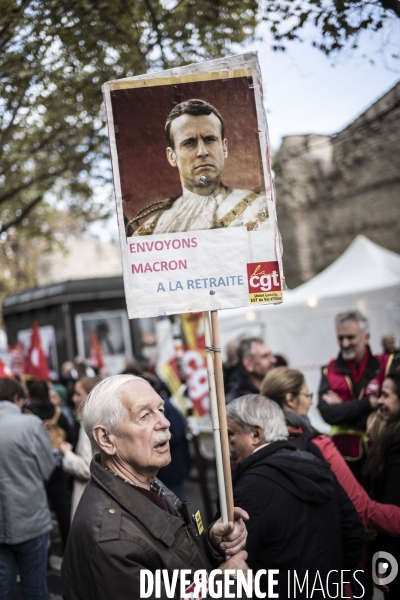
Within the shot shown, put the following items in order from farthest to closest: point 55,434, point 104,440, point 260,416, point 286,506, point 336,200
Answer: point 336,200
point 55,434
point 260,416
point 286,506
point 104,440

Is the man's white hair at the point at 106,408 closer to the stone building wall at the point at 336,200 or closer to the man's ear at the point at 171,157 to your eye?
the man's ear at the point at 171,157

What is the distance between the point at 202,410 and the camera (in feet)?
30.1

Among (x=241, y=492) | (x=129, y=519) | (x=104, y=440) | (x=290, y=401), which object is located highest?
(x=104, y=440)

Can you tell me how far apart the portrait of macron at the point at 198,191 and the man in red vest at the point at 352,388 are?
266cm

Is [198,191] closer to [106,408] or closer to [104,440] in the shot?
[106,408]

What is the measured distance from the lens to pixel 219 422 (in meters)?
2.56

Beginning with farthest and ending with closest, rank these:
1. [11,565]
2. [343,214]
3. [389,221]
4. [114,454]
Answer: [343,214]
[389,221]
[11,565]
[114,454]

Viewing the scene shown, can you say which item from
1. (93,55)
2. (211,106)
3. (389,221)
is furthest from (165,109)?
(389,221)

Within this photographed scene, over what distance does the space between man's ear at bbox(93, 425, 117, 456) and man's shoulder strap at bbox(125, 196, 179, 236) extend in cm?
81

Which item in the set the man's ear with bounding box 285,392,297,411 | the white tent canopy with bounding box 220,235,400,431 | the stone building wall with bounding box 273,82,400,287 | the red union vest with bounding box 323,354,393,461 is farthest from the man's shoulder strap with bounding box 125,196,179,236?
the stone building wall with bounding box 273,82,400,287

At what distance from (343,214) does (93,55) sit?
1617 cm

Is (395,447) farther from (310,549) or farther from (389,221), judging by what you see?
(389,221)

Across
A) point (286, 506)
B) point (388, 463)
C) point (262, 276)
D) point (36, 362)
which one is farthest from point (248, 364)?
point (36, 362)

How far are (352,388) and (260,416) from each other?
7.60 feet
